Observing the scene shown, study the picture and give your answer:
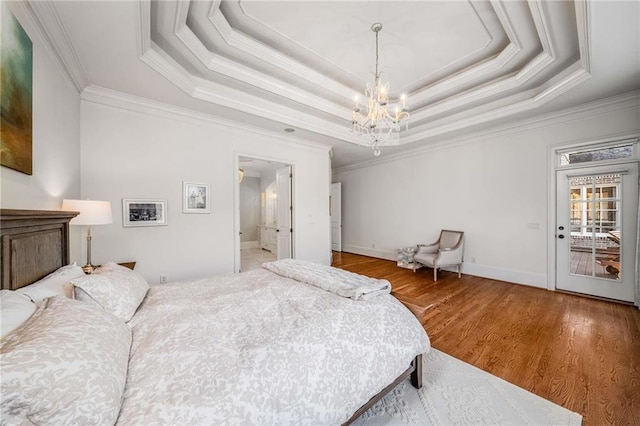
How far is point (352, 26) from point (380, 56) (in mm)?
636

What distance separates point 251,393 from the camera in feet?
3.26

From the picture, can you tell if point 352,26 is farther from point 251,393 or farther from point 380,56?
point 251,393

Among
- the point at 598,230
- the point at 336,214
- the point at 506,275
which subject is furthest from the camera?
the point at 336,214

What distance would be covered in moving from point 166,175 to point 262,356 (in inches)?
126

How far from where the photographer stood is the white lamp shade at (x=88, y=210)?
83.2 inches

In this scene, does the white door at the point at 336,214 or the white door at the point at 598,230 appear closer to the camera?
the white door at the point at 598,230

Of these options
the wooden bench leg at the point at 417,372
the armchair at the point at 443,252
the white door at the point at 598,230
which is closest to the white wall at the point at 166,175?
the wooden bench leg at the point at 417,372

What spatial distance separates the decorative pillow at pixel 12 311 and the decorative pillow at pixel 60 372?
0.03 metres

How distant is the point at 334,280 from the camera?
6.47 ft

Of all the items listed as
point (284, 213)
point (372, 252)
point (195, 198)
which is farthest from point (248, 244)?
point (195, 198)

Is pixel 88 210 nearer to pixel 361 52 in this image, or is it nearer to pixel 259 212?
pixel 361 52

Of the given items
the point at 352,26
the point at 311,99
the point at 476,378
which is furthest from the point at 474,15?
the point at 476,378

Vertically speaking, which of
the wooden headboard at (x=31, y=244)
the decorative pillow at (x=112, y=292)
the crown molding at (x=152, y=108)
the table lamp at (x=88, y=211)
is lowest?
the decorative pillow at (x=112, y=292)

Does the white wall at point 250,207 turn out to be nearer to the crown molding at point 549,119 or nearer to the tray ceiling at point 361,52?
the tray ceiling at point 361,52
